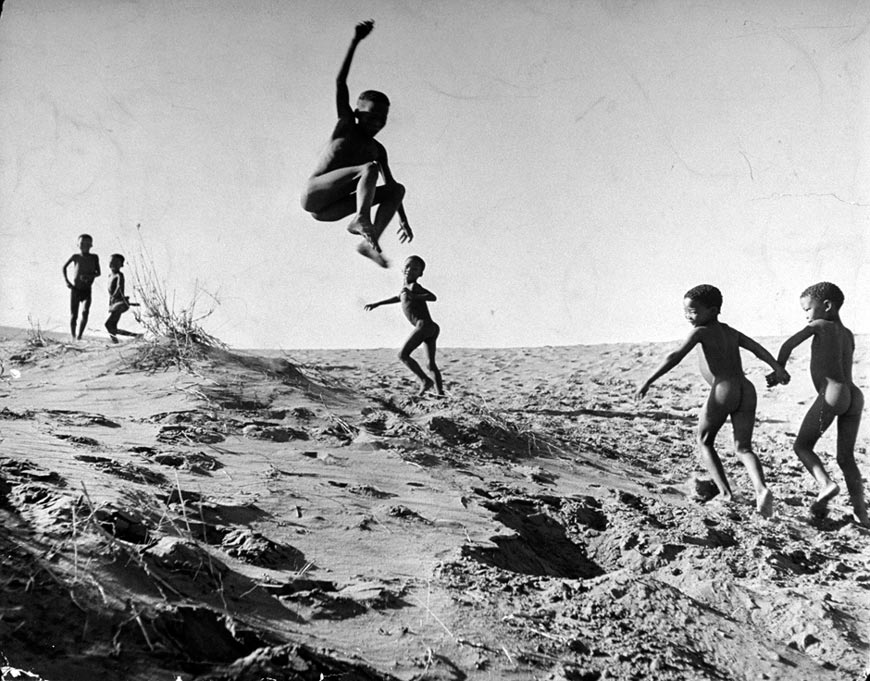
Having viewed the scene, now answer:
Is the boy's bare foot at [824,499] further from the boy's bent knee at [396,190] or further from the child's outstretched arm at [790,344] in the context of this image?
the boy's bent knee at [396,190]

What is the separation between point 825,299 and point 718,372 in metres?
0.81

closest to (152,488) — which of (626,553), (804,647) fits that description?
(626,553)

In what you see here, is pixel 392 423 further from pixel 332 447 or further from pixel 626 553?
pixel 626 553

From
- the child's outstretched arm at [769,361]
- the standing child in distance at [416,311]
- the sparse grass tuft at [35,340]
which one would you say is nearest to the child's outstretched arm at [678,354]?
the child's outstretched arm at [769,361]

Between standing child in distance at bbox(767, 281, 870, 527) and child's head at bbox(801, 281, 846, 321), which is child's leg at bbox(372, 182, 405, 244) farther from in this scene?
child's head at bbox(801, 281, 846, 321)

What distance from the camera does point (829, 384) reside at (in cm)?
491

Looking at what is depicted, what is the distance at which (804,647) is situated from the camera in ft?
9.70

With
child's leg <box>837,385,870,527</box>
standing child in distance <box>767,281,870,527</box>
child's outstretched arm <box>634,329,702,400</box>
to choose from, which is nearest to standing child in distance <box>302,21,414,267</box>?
child's outstretched arm <box>634,329,702,400</box>

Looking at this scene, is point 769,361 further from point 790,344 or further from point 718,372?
point 718,372

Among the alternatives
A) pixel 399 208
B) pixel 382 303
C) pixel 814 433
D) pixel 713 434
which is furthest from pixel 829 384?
pixel 382 303

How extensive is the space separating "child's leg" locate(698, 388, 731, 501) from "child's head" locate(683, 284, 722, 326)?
1.51 ft

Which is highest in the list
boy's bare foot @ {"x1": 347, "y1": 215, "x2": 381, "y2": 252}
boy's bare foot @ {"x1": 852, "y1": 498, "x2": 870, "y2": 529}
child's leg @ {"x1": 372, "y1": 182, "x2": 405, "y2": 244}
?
child's leg @ {"x1": 372, "y1": 182, "x2": 405, "y2": 244}

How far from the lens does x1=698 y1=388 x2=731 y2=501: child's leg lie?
4.88m

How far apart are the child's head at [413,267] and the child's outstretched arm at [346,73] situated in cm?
334
